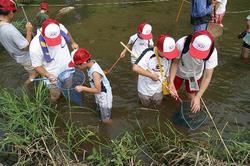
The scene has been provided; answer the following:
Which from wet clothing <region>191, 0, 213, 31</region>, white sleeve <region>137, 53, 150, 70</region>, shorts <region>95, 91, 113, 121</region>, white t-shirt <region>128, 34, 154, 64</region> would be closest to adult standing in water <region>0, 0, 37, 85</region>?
shorts <region>95, 91, 113, 121</region>

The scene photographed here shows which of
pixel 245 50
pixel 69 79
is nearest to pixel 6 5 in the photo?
pixel 69 79

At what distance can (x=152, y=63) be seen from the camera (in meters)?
5.24

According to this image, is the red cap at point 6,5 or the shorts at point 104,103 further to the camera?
the red cap at point 6,5

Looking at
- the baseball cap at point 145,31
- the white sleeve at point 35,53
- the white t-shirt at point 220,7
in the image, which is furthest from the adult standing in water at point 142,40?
the white t-shirt at point 220,7

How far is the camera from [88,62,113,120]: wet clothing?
5086 millimetres

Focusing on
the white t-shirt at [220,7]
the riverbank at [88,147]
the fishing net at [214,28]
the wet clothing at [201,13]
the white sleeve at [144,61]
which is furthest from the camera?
the white t-shirt at [220,7]

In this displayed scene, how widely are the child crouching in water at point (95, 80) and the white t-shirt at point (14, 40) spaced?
3.32ft

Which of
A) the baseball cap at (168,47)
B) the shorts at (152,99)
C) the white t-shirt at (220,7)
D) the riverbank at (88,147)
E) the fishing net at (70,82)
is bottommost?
the riverbank at (88,147)

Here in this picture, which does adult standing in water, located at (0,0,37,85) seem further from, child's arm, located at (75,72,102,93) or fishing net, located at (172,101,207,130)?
fishing net, located at (172,101,207,130)

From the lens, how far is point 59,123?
5781 mm

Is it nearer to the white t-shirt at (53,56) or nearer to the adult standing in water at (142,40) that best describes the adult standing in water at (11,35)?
the white t-shirt at (53,56)

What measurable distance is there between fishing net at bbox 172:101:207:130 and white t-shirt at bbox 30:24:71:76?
2.08m

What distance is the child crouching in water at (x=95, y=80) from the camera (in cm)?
493

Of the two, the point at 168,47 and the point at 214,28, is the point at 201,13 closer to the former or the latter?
the point at 214,28
